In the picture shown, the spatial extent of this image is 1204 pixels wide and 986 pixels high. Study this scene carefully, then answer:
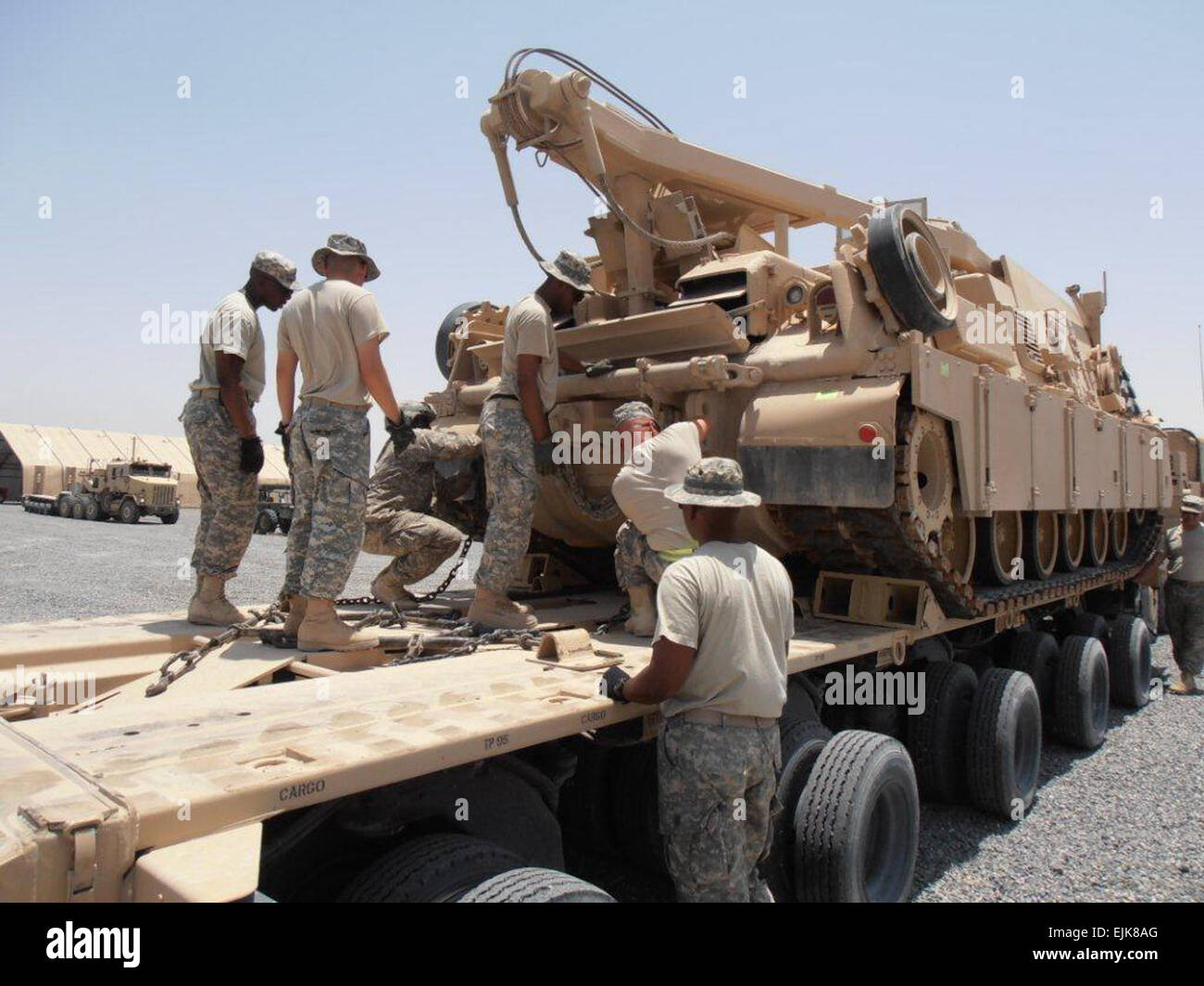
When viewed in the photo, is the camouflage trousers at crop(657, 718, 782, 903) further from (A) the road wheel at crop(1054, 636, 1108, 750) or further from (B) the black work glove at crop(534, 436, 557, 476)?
(A) the road wheel at crop(1054, 636, 1108, 750)

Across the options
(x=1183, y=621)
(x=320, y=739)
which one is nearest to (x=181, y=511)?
(x=1183, y=621)

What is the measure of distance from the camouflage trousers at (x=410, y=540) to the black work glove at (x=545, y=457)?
25.7 inches

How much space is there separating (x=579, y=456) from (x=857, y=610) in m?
1.82

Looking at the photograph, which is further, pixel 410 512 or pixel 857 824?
pixel 410 512

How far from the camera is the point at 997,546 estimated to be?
22.4 ft

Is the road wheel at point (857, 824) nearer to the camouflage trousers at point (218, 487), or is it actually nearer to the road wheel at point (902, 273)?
the road wheel at point (902, 273)

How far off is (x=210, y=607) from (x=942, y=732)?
4322mm

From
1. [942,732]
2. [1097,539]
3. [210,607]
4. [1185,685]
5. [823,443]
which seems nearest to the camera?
[210,607]

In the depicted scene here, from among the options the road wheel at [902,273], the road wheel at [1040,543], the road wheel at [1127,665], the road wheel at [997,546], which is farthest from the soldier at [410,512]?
the road wheel at [1127,665]

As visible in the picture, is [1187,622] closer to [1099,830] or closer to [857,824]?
[1099,830]

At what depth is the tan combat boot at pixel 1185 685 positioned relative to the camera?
9938 millimetres

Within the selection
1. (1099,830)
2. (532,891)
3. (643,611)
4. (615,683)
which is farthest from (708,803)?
(1099,830)
